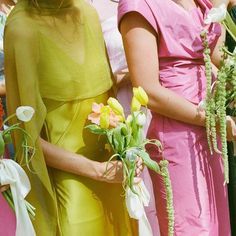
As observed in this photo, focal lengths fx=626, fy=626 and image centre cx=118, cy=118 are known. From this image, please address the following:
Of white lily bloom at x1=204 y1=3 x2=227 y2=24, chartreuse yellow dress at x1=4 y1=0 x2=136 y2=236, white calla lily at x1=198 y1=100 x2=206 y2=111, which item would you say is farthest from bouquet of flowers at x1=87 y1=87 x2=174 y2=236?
white lily bloom at x1=204 y1=3 x2=227 y2=24

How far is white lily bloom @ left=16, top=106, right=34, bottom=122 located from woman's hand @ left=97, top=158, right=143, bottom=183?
352 mm

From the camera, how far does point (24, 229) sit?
185 centimetres

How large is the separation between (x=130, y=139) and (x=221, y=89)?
1.09 ft

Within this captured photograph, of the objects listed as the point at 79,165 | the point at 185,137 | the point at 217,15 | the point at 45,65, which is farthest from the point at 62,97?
the point at 217,15

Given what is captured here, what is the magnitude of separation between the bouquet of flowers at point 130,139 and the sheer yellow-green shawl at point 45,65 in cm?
14

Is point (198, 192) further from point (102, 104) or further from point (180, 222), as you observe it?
point (102, 104)

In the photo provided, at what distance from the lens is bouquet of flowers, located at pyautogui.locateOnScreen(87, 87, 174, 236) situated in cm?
198

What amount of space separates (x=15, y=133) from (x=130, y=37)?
19.7 inches

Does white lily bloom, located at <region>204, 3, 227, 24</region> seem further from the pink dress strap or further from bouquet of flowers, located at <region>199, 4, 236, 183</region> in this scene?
the pink dress strap

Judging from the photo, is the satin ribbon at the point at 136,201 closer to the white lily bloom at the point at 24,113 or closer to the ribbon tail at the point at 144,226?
the ribbon tail at the point at 144,226

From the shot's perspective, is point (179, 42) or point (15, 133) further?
point (179, 42)

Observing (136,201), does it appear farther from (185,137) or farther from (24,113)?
(24,113)

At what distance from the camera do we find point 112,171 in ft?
6.77

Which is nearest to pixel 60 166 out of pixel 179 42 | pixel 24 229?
pixel 24 229
